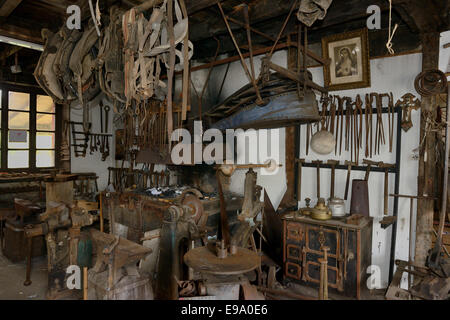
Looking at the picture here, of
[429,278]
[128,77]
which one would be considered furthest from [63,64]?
[429,278]

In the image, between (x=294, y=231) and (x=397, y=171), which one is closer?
(x=397, y=171)

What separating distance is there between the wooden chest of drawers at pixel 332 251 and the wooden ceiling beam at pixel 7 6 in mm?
3583

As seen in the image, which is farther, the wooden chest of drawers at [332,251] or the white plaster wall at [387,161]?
the white plaster wall at [387,161]

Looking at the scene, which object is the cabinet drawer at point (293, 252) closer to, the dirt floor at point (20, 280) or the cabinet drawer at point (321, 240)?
the cabinet drawer at point (321, 240)

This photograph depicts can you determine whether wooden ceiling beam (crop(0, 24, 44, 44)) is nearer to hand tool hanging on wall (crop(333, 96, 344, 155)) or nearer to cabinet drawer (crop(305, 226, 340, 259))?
hand tool hanging on wall (crop(333, 96, 344, 155))

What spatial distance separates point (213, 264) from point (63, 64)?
2568mm

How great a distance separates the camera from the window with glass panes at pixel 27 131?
6.12 meters

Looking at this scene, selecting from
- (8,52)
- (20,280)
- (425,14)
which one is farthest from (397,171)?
(8,52)

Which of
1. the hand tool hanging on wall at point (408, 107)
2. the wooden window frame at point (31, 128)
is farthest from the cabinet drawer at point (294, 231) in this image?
the wooden window frame at point (31, 128)

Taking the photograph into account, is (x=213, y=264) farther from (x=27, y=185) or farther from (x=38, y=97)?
(x=38, y=97)

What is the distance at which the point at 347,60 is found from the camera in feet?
12.5

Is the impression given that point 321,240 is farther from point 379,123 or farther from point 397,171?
point 379,123

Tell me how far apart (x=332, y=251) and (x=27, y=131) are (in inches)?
251

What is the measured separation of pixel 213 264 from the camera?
2.27 m
